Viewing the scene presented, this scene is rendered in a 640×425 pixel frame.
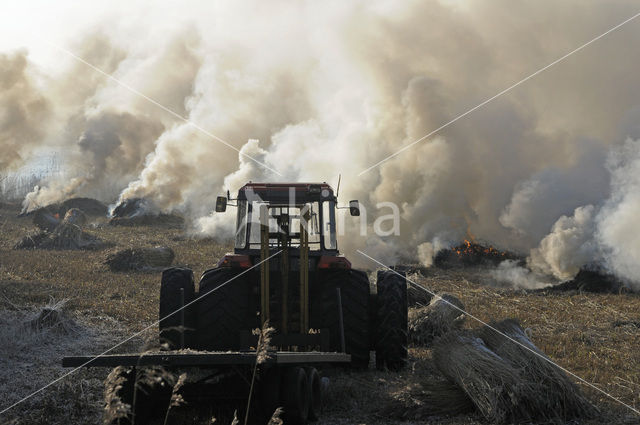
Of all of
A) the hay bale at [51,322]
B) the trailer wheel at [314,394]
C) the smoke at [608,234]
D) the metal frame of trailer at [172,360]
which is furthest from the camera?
Answer: the smoke at [608,234]

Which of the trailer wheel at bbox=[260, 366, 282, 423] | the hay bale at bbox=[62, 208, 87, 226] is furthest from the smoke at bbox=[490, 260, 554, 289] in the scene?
the hay bale at bbox=[62, 208, 87, 226]

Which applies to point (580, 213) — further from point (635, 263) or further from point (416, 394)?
point (416, 394)

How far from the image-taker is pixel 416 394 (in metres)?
7.48

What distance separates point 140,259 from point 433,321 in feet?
53.2

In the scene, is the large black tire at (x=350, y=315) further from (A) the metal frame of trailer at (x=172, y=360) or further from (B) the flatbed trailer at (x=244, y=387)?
(A) the metal frame of trailer at (x=172, y=360)

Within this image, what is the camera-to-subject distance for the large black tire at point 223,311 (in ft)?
30.1

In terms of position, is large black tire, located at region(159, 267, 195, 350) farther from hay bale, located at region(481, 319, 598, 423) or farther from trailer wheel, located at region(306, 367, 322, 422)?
hay bale, located at region(481, 319, 598, 423)

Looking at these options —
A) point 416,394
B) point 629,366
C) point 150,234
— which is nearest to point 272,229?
point 416,394

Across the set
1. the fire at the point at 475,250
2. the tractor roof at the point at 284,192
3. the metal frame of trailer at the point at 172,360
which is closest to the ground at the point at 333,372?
the metal frame of trailer at the point at 172,360

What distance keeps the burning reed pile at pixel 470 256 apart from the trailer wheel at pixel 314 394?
68.4 feet

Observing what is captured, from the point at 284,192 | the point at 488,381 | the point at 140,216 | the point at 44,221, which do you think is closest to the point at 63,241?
the point at 44,221

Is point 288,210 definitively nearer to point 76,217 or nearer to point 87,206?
point 76,217

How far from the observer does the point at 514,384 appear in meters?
6.87

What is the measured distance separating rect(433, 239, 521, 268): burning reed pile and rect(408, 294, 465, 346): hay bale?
49.2 ft
